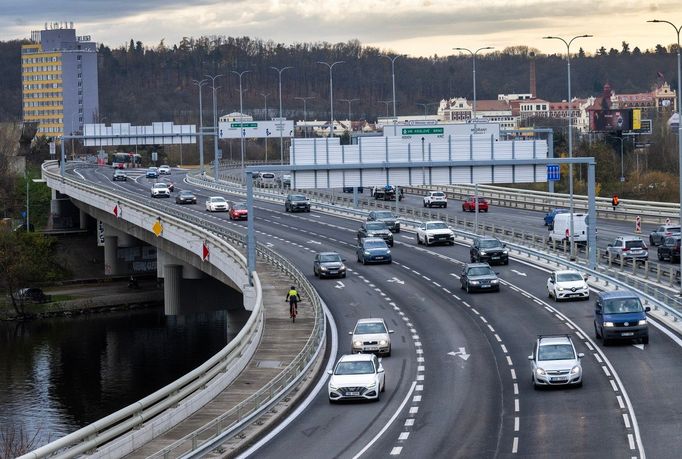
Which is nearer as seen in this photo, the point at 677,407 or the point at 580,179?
the point at 677,407

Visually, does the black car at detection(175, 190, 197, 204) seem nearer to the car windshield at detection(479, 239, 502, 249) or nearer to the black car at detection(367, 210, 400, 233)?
the black car at detection(367, 210, 400, 233)

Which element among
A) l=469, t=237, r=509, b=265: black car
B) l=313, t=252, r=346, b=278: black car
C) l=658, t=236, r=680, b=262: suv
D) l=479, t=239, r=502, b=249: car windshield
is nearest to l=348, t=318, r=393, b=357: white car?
l=313, t=252, r=346, b=278: black car

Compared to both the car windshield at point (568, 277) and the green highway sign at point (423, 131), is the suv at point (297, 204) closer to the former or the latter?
the green highway sign at point (423, 131)

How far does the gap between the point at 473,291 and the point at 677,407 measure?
23.9 metres

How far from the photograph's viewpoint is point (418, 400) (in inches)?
1342

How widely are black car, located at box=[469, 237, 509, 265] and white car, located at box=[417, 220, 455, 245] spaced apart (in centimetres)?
975

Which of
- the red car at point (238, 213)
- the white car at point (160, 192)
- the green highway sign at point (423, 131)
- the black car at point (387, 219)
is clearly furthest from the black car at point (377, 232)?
the white car at point (160, 192)

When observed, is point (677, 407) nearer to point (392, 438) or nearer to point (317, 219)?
point (392, 438)

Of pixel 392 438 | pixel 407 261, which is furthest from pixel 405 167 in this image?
pixel 392 438

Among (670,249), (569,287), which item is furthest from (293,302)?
(670,249)

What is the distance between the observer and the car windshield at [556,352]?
3484 centimetres

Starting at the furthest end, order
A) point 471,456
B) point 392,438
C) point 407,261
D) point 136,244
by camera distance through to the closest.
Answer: point 136,244 < point 407,261 < point 392,438 < point 471,456

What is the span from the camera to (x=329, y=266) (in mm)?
61719

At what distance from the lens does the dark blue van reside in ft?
133
